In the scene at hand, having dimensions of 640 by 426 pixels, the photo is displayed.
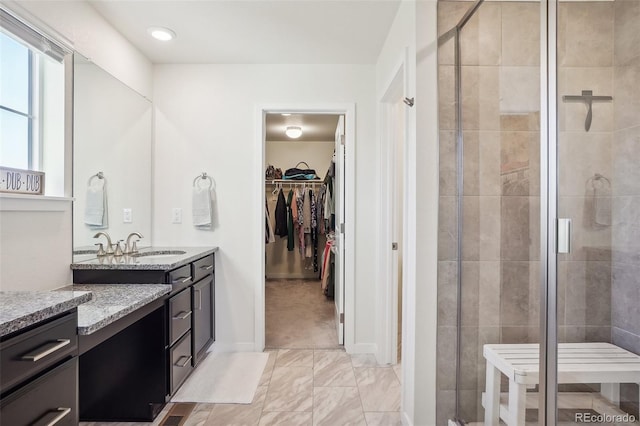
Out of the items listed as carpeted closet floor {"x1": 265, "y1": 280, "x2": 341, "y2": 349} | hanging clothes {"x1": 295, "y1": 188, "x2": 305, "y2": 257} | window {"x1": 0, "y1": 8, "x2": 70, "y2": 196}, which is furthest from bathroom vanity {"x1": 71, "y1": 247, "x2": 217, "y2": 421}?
hanging clothes {"x1": 295, "y1": 188, "x2": 305, "y2": 257}

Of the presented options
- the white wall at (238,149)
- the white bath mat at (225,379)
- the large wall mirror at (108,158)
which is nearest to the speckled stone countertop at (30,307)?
the large wall mirror at (108,158)

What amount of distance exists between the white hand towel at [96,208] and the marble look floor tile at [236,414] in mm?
1364

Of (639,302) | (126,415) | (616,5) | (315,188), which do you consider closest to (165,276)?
(126,415)

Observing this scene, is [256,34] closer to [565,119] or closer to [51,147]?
[51,147]

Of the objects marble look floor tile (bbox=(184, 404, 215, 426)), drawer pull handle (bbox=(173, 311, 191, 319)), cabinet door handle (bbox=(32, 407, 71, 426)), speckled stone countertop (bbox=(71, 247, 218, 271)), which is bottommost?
marble look floor tile (bbox=(184, 404, 215, 426))

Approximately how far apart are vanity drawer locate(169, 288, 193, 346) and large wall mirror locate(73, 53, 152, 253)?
615 millimetres

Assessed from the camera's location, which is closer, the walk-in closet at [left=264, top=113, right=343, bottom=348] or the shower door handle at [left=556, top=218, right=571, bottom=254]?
the shower door handle at [left=556, top=218, right=571, bottom=254]

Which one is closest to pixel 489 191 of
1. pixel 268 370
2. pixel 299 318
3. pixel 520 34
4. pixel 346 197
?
pixel 520 34

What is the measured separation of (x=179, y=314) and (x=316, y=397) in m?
1.01

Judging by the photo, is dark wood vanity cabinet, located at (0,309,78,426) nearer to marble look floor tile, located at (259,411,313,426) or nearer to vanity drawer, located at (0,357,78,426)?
vanity drawer, located at (0,357,78,426)

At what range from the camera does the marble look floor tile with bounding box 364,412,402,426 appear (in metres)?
1.89

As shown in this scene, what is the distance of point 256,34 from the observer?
2312 millimetres

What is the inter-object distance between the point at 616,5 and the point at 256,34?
1.93 meters

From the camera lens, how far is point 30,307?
0.95 meters
